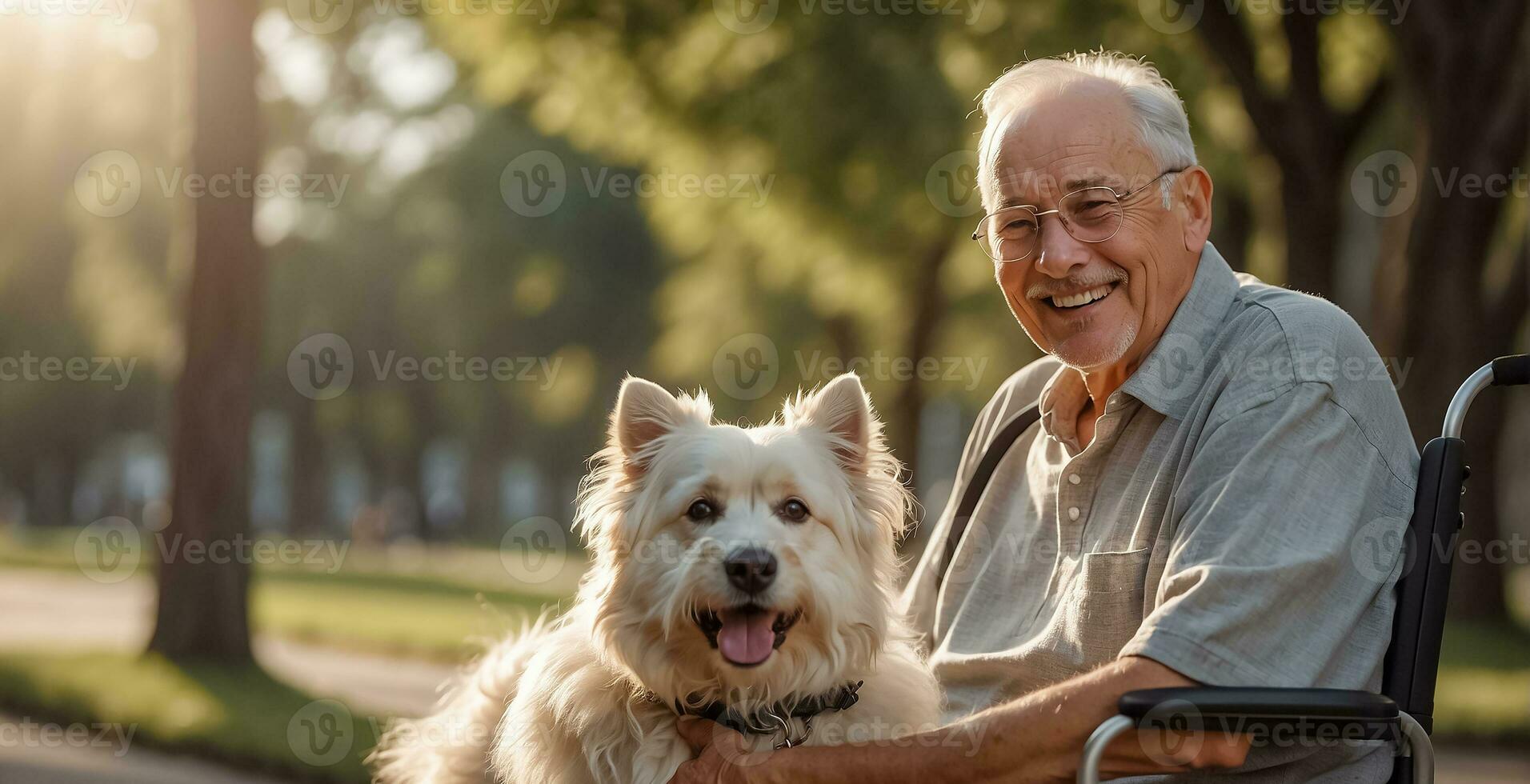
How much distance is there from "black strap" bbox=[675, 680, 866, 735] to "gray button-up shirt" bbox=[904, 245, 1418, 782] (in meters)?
0.41

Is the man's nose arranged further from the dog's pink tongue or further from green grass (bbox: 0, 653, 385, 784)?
green grass (bbox: 0, 653, 385, 784)

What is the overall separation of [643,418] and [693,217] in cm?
1108

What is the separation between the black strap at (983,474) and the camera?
12.5ft

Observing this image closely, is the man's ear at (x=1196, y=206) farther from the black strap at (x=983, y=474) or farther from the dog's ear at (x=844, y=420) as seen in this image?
the dog's ear at (x=844, y=420)

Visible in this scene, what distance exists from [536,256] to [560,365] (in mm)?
4138

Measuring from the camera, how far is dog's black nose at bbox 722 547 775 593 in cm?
305

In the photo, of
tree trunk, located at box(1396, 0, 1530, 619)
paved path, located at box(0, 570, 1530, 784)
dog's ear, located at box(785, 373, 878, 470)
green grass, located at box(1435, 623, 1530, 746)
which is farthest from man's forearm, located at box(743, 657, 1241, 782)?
tree trunk, located at box(1396, 0, 1530, 619)

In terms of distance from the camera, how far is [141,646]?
10.3m

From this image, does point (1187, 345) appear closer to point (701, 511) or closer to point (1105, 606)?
point (1105, 606)

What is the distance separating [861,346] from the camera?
20234mm

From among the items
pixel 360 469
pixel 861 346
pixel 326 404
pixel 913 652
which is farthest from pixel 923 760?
pixel 360 469

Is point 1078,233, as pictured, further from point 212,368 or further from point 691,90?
point 691,90

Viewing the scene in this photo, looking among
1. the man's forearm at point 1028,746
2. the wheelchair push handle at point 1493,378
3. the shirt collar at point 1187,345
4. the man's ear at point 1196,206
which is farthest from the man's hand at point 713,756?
the wheelchair push handle at point 1493,378

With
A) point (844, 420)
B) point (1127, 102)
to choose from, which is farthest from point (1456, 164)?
point (844, 420)
